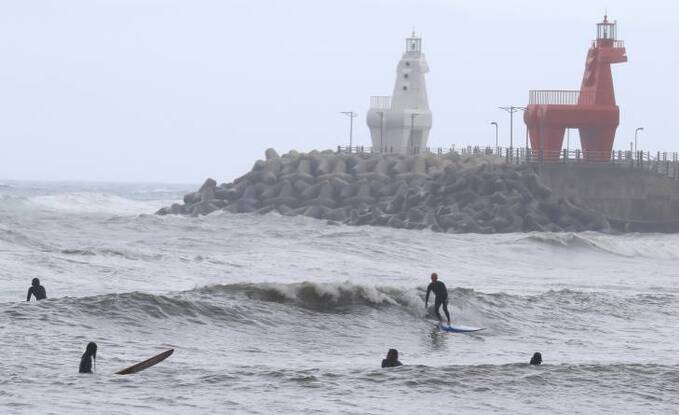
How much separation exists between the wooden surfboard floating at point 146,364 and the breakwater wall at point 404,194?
35573mm

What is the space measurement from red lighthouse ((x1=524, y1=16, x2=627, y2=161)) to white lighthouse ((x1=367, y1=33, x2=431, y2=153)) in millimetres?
8368

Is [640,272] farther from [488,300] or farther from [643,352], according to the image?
[643,352]

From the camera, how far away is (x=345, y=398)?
46.6 ft

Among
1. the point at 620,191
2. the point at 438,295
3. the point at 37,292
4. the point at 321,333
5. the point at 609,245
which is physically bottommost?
the point at 609,245

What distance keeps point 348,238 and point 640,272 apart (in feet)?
30.2

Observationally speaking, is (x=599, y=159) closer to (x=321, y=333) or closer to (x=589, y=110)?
(x=589, y=110)

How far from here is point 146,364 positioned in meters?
15.2

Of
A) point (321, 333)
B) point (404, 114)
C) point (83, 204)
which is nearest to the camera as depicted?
point (321, 333)

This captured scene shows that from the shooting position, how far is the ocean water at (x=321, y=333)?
561 inches

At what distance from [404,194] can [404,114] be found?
1175 centimetres

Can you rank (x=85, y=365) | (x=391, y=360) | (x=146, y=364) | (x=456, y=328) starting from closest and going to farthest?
1. (x=85, y=365)
2. (x=146, y=364)
3. (x=391, y=360)
4. (x=456, y=328)


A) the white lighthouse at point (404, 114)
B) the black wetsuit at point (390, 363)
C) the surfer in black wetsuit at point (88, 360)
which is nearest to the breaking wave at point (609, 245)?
the white lighthouse at point (404, 114)

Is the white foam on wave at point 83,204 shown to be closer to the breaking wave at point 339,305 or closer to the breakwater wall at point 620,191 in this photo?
the breakwater wall at point 620,191

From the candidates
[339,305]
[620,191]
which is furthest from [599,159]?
[339,305]
